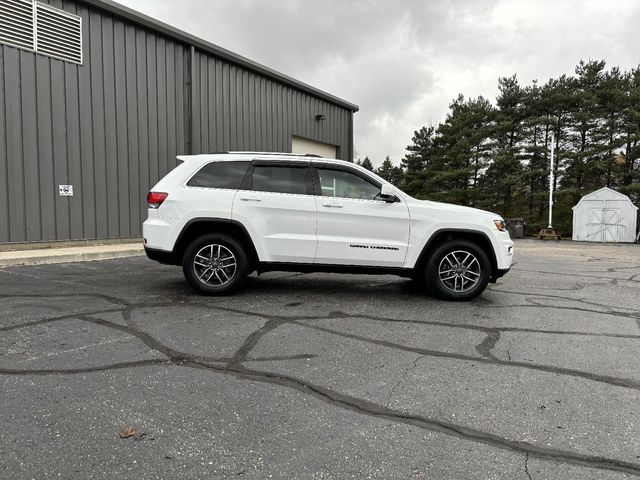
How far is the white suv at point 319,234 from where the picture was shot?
599cm

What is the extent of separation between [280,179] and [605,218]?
825 inches

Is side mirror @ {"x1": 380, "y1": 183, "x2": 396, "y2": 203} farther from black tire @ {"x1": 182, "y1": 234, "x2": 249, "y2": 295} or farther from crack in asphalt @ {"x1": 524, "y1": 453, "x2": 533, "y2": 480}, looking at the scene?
crack in asphalt @ {"x1": 524, "y1": 453, "x2": 533, "y2": 480}

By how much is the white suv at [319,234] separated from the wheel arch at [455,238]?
0.01m

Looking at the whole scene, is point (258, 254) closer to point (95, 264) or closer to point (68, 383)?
point (68, 383)

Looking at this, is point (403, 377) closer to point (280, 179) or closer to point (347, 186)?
point (347, 186)

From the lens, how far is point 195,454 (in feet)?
7.78

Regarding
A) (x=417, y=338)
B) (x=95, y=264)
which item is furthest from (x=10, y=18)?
(x=417, y=338)

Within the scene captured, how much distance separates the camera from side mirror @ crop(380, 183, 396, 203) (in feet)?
19.6

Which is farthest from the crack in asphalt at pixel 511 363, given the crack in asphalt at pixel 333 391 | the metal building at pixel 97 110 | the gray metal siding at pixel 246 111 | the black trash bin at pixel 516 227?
the black trash bin at pixel 516 227

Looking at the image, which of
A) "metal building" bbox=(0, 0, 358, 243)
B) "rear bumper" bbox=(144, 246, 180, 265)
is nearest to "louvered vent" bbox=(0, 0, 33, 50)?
"metal building" bbox=(0, 0, 358, 243)

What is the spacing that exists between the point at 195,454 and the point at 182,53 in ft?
44.8

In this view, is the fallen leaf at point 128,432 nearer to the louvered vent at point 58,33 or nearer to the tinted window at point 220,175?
the tinted window at point 220,175

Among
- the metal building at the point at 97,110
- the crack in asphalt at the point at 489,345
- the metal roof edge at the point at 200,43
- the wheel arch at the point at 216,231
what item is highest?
the metal roof edge at the point at 200,43

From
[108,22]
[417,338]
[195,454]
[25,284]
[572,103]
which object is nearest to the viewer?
[195,454]
